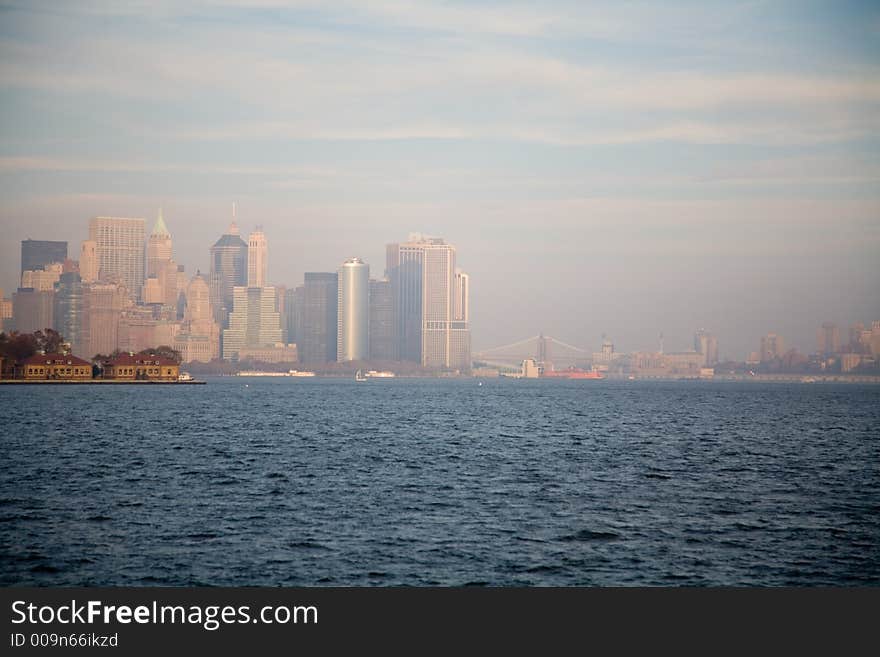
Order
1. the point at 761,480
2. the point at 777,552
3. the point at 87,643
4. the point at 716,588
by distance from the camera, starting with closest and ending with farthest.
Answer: the point at 87,643, the point at 716,588, the point at 777,552, the point at 761,480

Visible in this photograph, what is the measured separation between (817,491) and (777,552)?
1569cm

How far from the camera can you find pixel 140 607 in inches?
874

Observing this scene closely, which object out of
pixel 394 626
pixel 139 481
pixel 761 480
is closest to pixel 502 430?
pixel 761 480

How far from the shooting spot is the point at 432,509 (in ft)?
130

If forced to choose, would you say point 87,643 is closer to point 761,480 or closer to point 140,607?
point 140,607

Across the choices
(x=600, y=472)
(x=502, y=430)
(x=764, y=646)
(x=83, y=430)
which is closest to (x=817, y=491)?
(x=600, y=472)

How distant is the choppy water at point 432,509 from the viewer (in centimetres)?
2920

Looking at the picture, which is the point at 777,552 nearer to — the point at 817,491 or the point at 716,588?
the point at 716,588

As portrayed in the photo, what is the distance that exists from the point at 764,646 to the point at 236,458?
4142 centimetres

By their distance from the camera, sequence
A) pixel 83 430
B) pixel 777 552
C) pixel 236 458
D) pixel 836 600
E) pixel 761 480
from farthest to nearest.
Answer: pixel 83 430 → pixel 236 458 → pixel 761 480 → pixel 777 552 → pixel 836 600

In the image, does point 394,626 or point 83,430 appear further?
point 83,430

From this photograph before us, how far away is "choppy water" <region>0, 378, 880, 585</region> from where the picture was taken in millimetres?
29203

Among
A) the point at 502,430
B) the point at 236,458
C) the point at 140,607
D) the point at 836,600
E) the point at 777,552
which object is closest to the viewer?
the point at 140,607

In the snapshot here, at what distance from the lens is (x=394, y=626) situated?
21.5m
